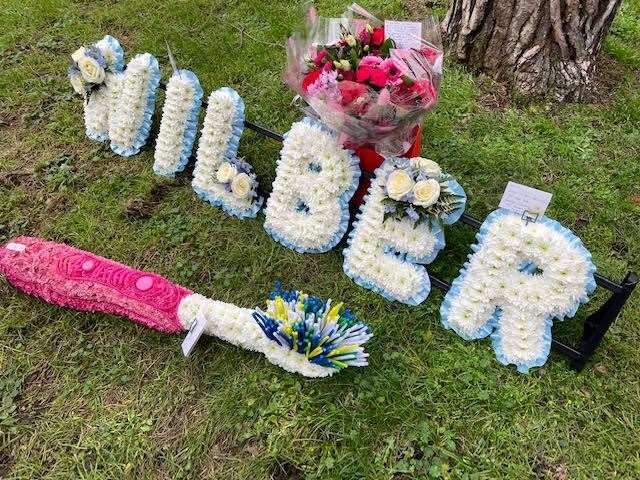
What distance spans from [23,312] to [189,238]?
79 centimetres

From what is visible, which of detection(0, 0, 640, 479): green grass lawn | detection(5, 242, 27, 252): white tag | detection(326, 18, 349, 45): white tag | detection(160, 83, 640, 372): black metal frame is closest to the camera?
detection(160, 83, 640, 372): black metal frame

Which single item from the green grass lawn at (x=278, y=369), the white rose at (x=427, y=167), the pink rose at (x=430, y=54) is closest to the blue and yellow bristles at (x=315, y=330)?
the green grass lawn at (x=278, y=369)

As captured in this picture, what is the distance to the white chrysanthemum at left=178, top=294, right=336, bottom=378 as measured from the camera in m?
2.17

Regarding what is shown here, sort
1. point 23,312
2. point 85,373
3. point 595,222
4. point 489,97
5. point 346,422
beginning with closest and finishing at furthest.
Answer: point 346,422
point 85,373
point 23,312
point 595,222
point 489,97

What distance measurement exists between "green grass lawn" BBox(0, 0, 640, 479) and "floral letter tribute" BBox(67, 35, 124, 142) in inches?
8.3

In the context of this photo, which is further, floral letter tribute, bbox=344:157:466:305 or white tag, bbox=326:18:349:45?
white tag, bbox=326:18:349:45

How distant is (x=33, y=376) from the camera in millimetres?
2275

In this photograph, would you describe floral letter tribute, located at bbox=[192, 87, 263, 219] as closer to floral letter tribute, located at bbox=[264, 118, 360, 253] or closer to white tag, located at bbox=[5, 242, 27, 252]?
floral letter tribute, located at bbox=[264, 118, 360, 253]

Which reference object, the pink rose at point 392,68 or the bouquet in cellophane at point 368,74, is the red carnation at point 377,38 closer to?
the bouquet in cellophane at point 368,74

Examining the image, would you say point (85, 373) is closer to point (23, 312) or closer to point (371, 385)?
point (23, 312)

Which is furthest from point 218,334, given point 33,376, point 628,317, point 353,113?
point 628,317

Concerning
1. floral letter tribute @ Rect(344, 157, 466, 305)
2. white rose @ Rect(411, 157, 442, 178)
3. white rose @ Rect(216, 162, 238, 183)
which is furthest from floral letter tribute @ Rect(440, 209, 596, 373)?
white rose @ Rect(216, 162, 238, 183)

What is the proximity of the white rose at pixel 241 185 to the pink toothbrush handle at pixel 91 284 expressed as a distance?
21.9 inches

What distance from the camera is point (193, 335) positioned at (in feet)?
7.18
